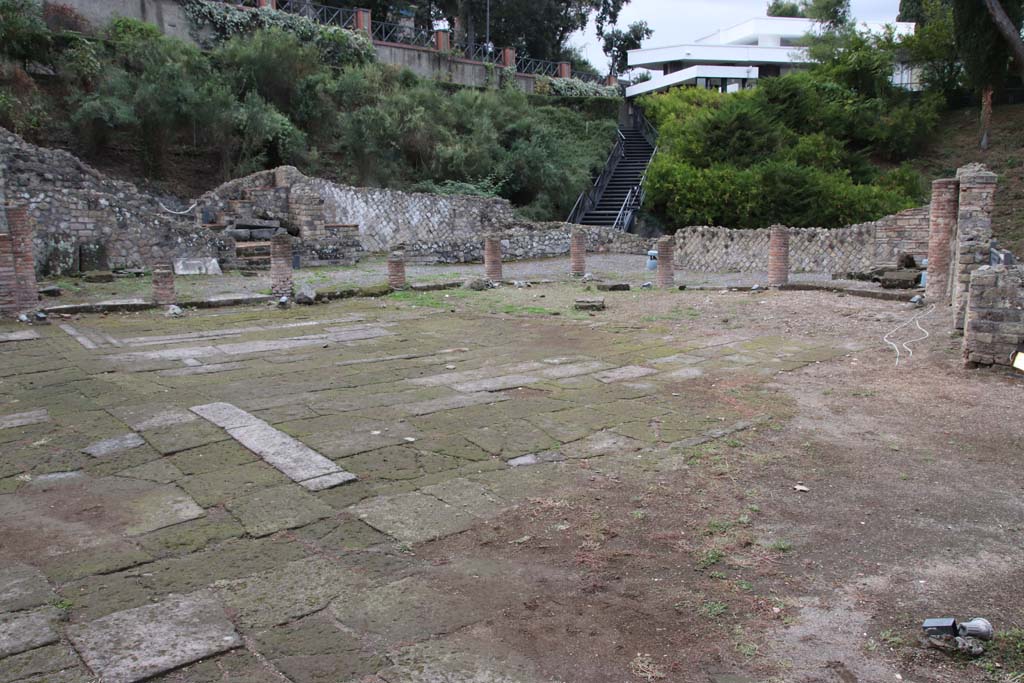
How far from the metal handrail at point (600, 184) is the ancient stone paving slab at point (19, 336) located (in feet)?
68.7

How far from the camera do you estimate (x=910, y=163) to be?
104 ft

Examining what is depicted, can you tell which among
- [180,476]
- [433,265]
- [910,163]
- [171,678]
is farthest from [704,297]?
[910,163]

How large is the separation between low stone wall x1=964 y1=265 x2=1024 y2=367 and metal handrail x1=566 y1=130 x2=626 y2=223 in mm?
21778

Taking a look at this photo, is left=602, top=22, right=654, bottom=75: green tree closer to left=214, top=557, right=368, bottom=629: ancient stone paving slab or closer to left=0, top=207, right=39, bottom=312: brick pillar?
left=0, top=207, right=39, bottom=312: brick pillar

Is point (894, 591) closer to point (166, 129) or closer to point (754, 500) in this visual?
point (754, 500)

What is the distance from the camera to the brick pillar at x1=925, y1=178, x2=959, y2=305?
12797 mm

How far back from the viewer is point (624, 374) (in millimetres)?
8180

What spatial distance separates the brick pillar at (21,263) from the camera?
11609 millimetres

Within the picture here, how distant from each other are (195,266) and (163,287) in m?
5.69

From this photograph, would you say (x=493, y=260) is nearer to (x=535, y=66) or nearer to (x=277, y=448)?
(x=277, y=448)

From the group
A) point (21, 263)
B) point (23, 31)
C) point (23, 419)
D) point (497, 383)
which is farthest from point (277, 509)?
point (23, 31)

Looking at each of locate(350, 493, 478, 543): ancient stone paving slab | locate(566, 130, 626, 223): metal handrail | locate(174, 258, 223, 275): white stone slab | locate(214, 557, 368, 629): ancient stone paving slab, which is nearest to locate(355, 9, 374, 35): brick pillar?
locate(566, 130, 626, 223): metal handrail

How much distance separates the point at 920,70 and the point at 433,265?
94.7 feet

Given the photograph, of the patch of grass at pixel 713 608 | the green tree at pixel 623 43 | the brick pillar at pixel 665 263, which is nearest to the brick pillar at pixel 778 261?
the brick pillar at pixel 665 263
